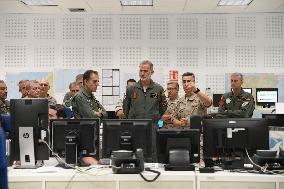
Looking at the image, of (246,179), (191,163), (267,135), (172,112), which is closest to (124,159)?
(191,163)

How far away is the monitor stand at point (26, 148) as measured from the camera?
155 inches

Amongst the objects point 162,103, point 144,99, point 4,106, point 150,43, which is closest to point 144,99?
point 144,99

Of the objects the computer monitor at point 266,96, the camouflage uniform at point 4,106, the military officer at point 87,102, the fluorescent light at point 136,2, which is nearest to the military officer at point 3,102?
the camouflage uniform at point 4,106

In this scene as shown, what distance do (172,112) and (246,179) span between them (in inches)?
112

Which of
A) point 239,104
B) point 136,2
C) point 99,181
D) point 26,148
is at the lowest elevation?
point 99,181

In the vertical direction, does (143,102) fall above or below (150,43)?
below

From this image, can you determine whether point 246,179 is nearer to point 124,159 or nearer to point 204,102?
point 124,159

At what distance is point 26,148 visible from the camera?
3963 mm

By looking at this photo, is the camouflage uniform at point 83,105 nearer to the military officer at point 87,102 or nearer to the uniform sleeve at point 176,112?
the military officer at point 87,102

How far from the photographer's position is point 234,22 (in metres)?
9.16

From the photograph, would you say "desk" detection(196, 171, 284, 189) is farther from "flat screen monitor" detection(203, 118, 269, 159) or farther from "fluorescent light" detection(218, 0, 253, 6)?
"fluorescent light" detection(218, 0, 253, 6)

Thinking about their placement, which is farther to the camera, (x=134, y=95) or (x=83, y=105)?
(x=134, y=95)

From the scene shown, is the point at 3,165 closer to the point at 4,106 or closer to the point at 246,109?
the point at 246,109

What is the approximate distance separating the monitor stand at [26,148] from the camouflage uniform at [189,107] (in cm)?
266
